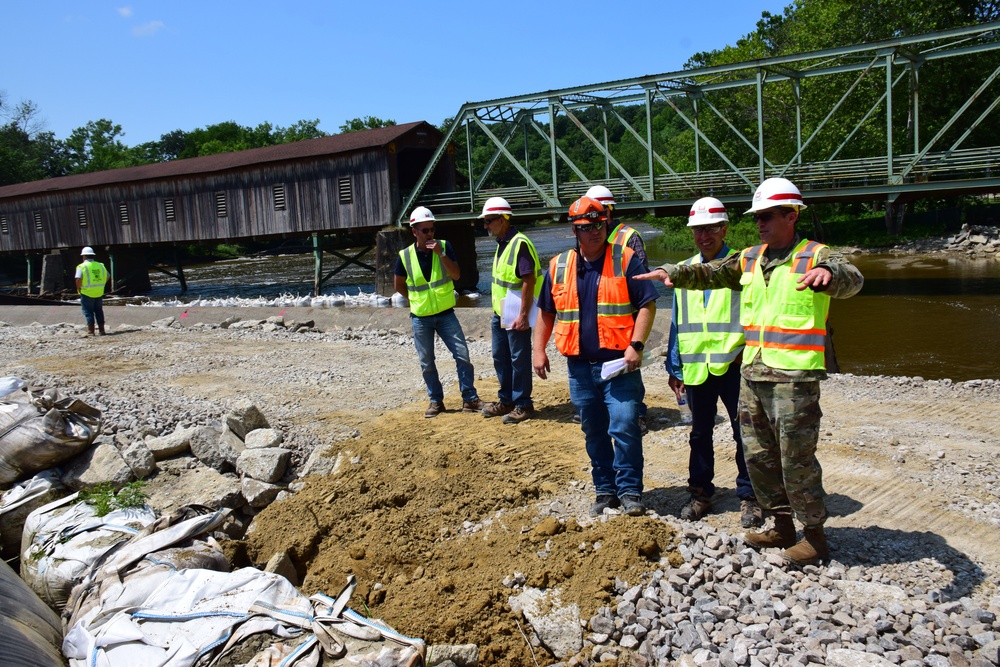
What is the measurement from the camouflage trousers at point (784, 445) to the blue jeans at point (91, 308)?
14044mm

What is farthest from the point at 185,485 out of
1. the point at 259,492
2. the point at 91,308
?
the point at 91,308

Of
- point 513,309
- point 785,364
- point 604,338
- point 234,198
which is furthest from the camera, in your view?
point 234,198

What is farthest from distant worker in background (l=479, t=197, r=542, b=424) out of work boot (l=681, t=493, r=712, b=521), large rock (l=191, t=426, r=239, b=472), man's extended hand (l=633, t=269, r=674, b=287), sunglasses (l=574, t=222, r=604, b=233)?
work boot (l=681, t=493, r=712, b=521)

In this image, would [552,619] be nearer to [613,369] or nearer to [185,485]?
[613,369]

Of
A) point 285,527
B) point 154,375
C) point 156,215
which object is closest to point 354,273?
point 156,215

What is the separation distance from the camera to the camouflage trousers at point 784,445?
3.71 meters

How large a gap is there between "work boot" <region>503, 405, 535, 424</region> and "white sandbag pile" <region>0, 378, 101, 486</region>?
11.4 ft

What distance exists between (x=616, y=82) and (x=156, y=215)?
19.7 m

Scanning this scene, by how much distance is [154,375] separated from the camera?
404 inches

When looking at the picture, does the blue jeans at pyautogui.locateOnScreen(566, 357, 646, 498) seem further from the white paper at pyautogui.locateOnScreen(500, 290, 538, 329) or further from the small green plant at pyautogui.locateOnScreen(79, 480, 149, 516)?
the small green plant at pyautogui.locateOnScreen(79, 480, 149, 516)

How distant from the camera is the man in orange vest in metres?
4.48

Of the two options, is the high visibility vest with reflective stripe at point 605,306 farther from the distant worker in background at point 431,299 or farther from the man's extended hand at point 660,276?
the distant worker in background at point 431,299

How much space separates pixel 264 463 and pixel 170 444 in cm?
112

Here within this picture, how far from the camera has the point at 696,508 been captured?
4.57 meters
